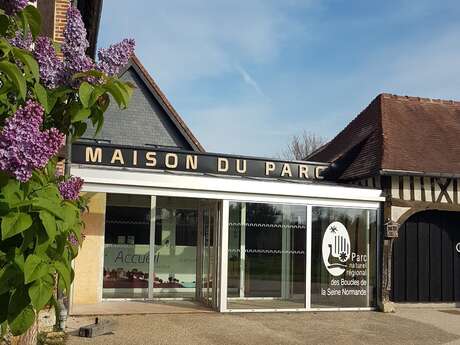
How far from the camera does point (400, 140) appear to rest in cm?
1446

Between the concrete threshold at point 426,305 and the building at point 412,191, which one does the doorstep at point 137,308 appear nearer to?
the building at point 412,191

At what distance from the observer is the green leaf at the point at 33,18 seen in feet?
7.75

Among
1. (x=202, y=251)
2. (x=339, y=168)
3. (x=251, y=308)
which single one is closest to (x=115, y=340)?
(x=251, y=308)

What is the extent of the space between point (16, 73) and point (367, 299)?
12.2m

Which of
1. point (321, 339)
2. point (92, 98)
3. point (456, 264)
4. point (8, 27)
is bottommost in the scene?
point (321, 339)

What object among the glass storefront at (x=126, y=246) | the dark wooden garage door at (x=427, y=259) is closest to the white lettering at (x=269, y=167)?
the glass storefront at (x=126, y=246)

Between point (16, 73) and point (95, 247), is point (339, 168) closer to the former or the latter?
point (95, 247)

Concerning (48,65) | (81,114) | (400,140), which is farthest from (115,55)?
(400,140)

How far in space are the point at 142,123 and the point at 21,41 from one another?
16583mm

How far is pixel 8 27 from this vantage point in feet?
7.72

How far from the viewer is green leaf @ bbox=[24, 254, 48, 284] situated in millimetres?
1972

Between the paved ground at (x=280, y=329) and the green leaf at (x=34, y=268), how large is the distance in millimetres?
6858

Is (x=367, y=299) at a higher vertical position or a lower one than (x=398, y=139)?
lower

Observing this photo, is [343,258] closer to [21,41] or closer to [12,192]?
[21,41]
